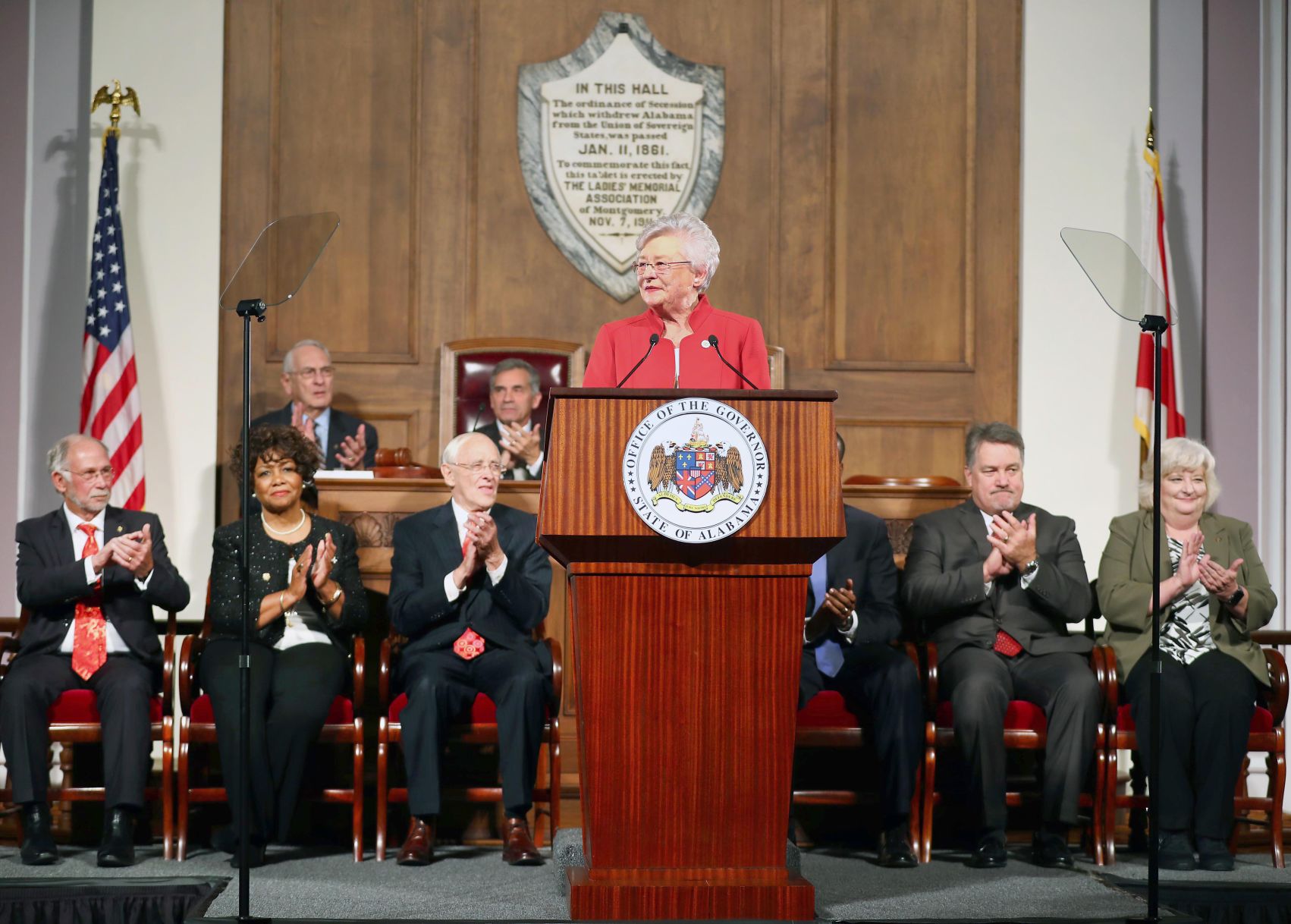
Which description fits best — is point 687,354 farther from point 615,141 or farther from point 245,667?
point 615,141

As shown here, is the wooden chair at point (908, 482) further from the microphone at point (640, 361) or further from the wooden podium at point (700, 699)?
the wooden podium at point (700, 699)

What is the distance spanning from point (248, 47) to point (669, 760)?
14.3 ft

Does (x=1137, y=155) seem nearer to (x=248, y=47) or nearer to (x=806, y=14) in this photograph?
(x=806, y=14)

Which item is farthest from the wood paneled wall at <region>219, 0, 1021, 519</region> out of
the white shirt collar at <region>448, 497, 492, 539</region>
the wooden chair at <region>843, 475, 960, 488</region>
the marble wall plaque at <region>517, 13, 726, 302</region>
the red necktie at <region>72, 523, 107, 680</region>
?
the red necktie at <region>72, 523, 107, 680</region>

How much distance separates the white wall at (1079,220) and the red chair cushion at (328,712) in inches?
129

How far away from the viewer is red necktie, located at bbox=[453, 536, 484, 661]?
13.7 ft

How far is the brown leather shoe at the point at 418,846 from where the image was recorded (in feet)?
12.9

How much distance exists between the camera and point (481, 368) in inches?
233

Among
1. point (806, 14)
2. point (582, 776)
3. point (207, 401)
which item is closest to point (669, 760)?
point (582, 776)

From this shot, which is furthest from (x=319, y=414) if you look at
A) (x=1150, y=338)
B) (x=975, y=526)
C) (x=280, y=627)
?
(x=1150, y=338)

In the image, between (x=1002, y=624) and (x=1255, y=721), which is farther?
(x=1002, y=624)

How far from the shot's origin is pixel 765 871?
286cm

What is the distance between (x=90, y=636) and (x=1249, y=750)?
11.4ft

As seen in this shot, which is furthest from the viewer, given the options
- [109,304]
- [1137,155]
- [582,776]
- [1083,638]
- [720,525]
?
[1137,155]
